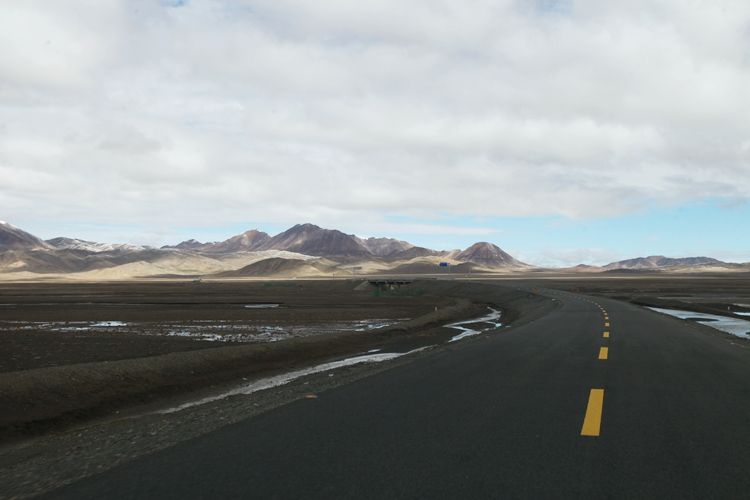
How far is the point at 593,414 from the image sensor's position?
308 inches

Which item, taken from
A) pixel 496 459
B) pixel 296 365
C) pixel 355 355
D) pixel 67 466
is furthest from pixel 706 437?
pixel 355 355

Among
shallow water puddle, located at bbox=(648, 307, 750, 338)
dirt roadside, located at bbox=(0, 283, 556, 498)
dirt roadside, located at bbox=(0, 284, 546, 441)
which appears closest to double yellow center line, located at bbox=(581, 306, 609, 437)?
dirt roadside, located at bbox=(0, 283, 556, 498)

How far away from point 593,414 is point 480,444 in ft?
7.58

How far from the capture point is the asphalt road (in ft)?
16.9

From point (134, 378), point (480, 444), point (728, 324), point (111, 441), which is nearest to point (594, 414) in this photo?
point (480, 444)

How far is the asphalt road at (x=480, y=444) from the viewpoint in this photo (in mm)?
5160

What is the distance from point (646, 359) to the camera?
13664mm

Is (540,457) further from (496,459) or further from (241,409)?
(241,409)

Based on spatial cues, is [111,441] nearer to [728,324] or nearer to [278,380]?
[278,380]

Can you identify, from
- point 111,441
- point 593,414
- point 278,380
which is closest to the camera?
point 111,441

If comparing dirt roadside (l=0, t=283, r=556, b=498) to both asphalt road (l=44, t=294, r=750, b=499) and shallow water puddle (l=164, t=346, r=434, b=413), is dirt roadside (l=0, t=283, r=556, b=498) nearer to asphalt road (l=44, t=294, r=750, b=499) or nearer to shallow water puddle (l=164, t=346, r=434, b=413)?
asphalt road (l=44, t=294, r=750, b=499)

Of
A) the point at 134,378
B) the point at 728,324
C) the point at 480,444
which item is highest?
the point at 480,444

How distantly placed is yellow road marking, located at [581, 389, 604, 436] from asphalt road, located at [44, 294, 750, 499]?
3cm

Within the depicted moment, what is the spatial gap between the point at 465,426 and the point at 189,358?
40.4ft
